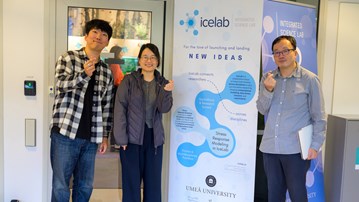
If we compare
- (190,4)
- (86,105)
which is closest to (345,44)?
(190,4)

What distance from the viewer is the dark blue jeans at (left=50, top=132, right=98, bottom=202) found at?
247cm

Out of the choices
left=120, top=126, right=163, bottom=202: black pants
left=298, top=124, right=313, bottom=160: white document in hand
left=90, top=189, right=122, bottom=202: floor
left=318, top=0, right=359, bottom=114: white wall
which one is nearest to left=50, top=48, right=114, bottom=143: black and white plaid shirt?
left=120, top=126, right=163, bottom=202: black pants

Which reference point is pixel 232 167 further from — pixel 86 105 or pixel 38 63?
pixel 38 63

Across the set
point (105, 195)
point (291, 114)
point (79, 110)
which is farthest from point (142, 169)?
point (291, 114)

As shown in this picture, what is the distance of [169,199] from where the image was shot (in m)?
3.04

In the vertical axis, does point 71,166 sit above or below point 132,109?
below

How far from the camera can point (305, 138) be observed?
236 cm

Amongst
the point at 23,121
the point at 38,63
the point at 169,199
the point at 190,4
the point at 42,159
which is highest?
the point at 190,4

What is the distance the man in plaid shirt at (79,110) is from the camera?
2.41 m

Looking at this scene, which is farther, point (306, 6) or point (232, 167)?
point (306, 6)

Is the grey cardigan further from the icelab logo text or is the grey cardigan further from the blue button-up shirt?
the blue button-up shirt

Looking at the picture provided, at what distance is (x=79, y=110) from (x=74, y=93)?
0.12m

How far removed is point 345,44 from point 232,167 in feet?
5.15

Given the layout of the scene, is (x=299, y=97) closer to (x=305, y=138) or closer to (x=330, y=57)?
(x=305, y=138)
